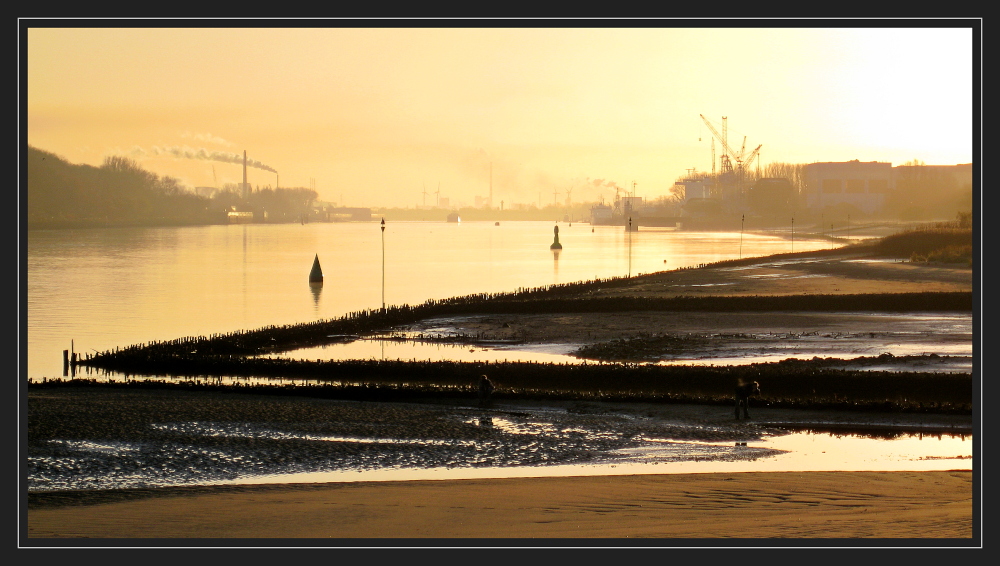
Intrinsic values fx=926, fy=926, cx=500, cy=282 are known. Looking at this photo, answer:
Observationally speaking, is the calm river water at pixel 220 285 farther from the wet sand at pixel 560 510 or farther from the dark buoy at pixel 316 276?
the wet sand at pixel 560 510

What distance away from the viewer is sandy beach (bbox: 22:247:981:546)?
11.5m

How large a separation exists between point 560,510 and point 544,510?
0.23m

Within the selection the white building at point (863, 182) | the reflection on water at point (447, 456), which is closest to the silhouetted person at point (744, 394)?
the reflection on water at point (447, 456)

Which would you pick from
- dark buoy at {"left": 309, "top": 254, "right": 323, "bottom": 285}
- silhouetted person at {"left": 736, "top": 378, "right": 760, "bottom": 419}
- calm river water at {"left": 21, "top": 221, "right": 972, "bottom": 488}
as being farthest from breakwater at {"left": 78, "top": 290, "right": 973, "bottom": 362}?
dark buoy at {"left": 309, "top": 254, "right": 323, "bottom": 285}

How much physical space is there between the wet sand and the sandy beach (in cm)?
2

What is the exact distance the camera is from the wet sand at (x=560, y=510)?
11.6 meters

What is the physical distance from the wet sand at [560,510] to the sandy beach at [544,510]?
0.02 m

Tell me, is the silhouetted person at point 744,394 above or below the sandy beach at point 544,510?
above

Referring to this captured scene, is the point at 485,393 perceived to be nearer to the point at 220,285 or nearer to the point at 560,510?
the point at 560,510

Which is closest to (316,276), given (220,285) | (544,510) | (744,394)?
(220,285)

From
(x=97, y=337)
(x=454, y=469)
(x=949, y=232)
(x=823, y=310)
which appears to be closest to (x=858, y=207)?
(x=949, y=232)

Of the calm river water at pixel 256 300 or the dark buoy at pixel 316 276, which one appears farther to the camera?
the dark buoy at pixel 316 276

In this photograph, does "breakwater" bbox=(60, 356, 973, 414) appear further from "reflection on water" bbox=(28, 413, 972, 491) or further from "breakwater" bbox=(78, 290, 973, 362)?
"breakwater" bbox=(78, 290, 973, 362)
